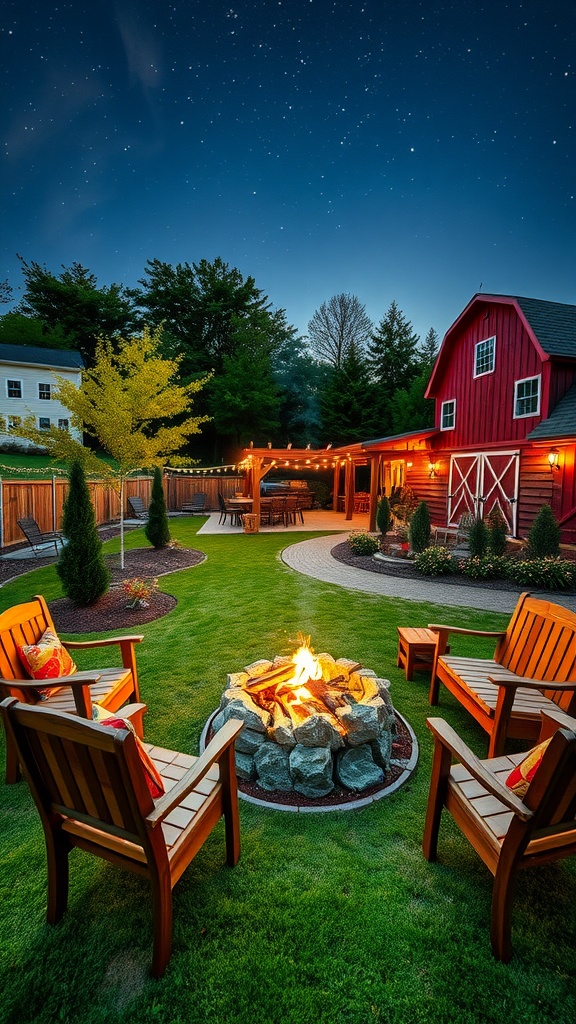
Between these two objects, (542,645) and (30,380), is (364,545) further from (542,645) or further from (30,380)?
(30,380)

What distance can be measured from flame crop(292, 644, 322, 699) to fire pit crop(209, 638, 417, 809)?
0.02m

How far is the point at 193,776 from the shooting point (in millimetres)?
1711

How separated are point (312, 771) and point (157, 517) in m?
8.68

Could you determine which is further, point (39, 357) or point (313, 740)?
point (39, 357)

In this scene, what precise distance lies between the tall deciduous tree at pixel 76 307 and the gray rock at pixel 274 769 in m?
34.2

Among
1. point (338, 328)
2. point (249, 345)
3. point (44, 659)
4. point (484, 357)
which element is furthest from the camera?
point (338, 328)

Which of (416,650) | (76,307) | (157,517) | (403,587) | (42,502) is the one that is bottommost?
(403,587)

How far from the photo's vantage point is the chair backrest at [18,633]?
8.66ft

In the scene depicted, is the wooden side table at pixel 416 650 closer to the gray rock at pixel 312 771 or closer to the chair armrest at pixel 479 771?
the gray rock at pixel 312 771

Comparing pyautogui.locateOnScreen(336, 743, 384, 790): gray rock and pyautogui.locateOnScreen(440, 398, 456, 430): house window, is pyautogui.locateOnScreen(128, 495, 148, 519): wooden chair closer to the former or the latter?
pyautogui.locateOnScreen(440, 398, 456, 430): house window

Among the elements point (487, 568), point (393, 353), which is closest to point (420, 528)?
point (487, 568)

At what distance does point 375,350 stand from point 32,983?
33.5m

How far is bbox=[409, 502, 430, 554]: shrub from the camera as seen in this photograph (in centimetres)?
961

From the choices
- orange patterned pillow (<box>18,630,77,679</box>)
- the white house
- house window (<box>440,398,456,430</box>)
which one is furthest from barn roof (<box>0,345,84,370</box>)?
orange patterned pillow (<box>18,630,77,679</box>)
